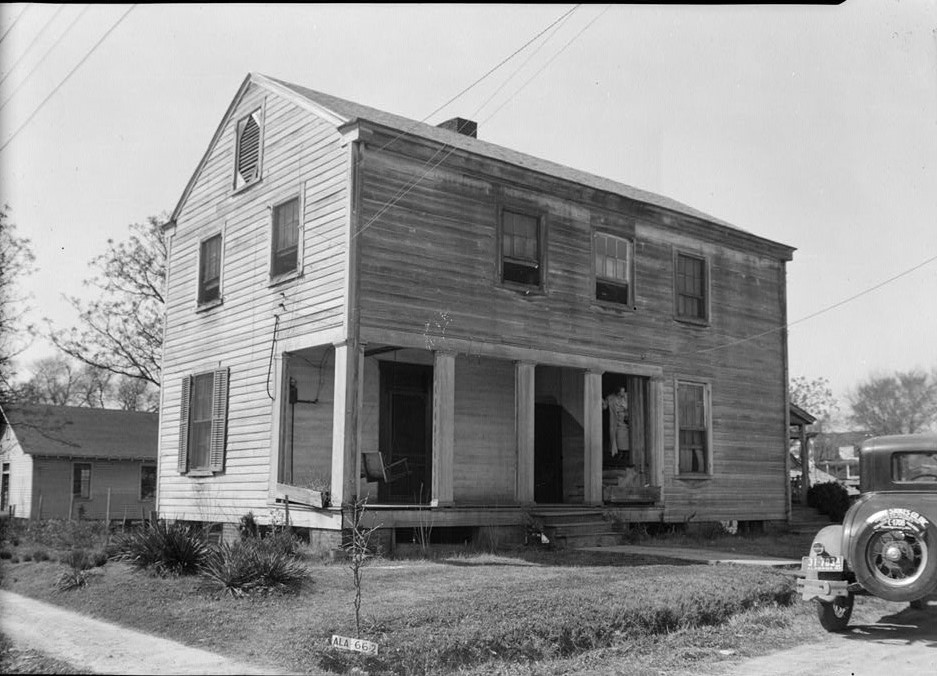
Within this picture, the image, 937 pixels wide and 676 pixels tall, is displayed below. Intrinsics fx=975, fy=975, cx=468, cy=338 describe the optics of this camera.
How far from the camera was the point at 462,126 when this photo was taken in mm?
23297

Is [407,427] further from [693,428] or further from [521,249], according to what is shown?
[693,428]

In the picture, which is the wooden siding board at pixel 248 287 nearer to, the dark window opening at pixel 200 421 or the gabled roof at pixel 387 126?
the gabled roof at pixel 387 126

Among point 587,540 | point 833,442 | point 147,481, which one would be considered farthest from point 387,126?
point 833,442

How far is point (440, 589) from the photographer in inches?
425

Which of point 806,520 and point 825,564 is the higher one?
point 825,564

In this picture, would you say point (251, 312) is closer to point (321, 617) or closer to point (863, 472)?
point (321, 617)

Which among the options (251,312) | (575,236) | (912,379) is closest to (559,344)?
(575,236)

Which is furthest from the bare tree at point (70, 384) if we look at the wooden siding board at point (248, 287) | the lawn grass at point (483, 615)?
the lawn grass at point (483, 615)

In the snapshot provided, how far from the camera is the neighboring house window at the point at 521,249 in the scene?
18.0 meters

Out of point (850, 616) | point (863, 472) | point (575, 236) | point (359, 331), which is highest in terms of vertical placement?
point (575, 236)

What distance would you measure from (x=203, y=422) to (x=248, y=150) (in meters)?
5.54

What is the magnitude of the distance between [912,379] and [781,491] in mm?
44665

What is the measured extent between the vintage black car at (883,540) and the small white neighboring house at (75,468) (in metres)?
32.0

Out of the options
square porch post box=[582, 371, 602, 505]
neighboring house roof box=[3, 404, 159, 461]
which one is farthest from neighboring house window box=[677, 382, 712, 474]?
neighboring house roof box=[3, 404, 159, 461]
